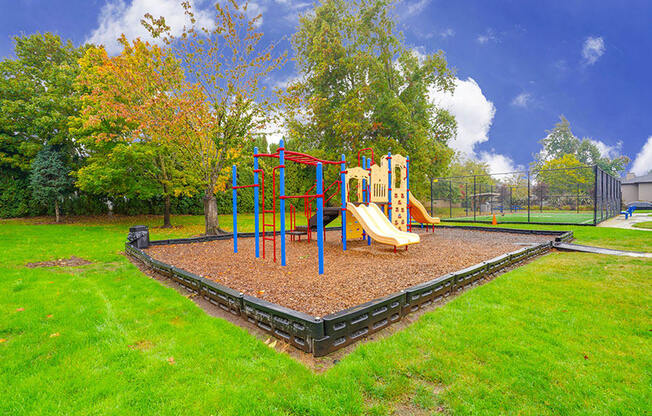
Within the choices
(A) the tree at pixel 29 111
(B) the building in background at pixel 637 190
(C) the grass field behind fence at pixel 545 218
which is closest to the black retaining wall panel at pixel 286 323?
(C) the grass field behind fence at pixel 545 218

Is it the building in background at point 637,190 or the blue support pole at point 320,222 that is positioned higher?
the building in background at point 637,190

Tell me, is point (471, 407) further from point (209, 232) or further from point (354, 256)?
point (209, 232)

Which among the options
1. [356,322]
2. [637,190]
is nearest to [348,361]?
[356,322]

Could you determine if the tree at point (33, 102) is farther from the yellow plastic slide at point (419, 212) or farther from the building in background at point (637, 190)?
the building in background at point (637, 190)

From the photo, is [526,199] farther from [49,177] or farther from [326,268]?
[49,177]

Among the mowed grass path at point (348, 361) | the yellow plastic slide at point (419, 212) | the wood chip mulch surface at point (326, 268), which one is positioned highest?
the yellow plastic slide at point (419, 212)

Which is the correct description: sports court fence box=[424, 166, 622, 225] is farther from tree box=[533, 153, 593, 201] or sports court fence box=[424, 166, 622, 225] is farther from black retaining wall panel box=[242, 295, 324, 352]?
black retaining wall panel box=[242, 295, 324, 352]

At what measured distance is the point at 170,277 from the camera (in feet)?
17.7

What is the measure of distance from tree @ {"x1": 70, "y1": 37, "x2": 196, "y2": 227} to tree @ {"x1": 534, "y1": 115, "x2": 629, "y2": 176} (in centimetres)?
6130

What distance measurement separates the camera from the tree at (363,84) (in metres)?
17.6

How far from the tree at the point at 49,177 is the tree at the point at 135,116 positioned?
75.2 inches

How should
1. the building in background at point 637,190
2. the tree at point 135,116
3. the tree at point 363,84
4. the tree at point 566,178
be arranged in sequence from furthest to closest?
the building in background at point 637,190 → the tree at point 566,178 → the tree at point 363,84 → the tree at point 135,116

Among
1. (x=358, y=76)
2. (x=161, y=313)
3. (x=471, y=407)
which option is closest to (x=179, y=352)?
(x=161, y=313)

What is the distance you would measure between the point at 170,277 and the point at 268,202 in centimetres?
1745
